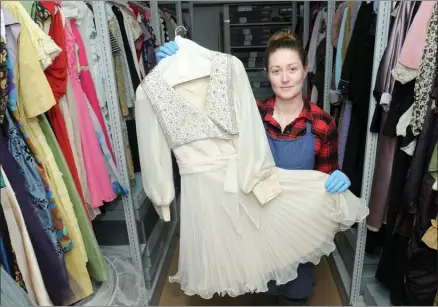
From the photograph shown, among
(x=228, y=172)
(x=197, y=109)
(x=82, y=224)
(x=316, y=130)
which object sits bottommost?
(x=82, y=224)

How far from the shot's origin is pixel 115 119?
1454 millimetres

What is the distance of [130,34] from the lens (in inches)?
71.6

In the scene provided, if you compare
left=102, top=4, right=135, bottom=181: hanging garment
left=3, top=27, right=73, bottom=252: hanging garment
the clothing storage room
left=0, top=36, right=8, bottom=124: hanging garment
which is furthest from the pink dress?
left=0, top=36, right=8, bottom=124: hanging garment

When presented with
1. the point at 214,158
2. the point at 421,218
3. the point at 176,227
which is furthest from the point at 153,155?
the point at 176,227

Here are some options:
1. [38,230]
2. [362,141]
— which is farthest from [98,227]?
[362,141]

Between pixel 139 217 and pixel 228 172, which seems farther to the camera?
pixel 139 217

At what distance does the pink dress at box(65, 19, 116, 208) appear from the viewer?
4.62 feet

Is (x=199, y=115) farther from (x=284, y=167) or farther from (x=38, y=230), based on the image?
(x=38, y=230)

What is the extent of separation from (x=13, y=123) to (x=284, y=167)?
942 mm

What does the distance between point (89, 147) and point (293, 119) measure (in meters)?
0.84

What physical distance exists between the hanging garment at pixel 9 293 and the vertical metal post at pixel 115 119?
618mm

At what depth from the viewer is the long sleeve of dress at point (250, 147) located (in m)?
1.20

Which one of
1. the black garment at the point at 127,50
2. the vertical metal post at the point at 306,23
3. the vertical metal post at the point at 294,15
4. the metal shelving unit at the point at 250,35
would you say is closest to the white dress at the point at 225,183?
the metal shelving unit at the point at 250,35

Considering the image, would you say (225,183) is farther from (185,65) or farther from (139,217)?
(139,217)
